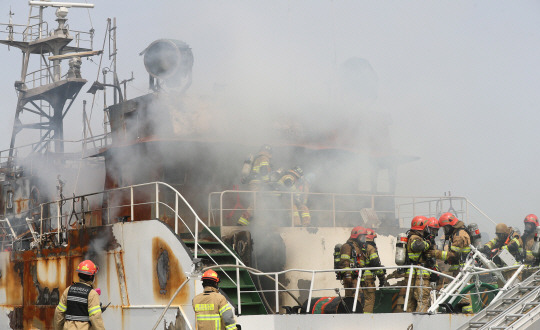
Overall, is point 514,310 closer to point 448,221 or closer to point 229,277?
point 448,221

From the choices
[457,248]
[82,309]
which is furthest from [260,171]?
[82,309]

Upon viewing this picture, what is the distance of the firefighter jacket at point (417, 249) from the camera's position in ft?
37.7

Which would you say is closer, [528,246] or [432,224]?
[432,224]

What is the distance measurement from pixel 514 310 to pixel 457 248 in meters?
3.10

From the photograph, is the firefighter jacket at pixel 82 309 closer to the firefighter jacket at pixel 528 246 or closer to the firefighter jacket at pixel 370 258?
the firefighter jacket at pixel 370 258

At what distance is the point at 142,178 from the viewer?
15.4m

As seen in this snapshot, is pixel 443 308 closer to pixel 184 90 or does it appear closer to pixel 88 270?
pixel 88 270

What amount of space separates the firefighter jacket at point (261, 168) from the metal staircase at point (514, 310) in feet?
19.5

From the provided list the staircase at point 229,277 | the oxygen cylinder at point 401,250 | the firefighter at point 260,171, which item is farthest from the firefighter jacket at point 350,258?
the firefighter at point 260,171

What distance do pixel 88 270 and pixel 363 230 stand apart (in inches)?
207

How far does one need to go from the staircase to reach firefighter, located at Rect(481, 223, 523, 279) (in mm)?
4492

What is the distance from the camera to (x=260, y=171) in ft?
47.9

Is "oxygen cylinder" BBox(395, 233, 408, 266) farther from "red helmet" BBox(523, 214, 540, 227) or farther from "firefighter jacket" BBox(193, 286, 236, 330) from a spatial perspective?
"firefighter jacket" BBox(193, 286, 236, 330)

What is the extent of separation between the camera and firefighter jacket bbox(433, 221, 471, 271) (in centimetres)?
1184
